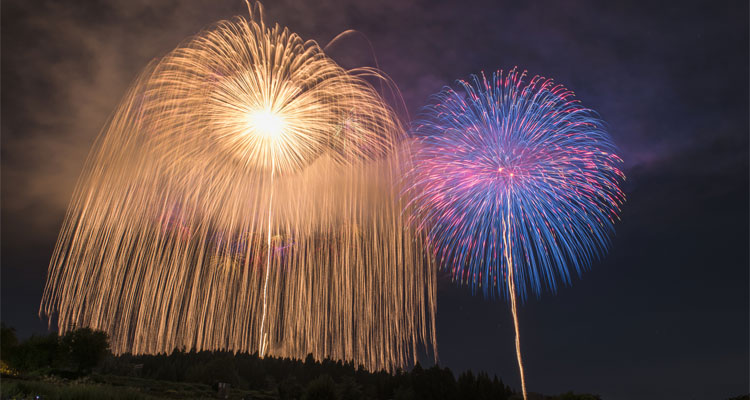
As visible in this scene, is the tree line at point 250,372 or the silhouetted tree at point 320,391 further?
the tree line at point 250,372

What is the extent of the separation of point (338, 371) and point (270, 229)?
1183 centimetres

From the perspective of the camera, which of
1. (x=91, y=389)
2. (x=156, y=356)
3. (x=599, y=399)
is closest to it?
(x=91, y=389)

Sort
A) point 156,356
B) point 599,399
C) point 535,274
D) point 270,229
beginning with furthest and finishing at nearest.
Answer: point 156,356 < point 270,229 < point 535,274 < point 599,399

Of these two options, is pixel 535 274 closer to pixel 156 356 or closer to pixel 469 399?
pixel 469 399

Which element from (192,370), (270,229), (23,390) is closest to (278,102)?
(270,229)

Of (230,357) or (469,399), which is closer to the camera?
(469,399)

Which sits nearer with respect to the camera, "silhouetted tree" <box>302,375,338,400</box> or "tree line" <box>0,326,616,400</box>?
"silhouetted tree" <box>302,375,338,400</box>

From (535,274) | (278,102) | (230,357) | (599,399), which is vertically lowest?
(599,399)

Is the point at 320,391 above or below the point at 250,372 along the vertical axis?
below

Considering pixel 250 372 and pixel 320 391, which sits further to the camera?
pixel 250 372

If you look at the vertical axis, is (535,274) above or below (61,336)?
above

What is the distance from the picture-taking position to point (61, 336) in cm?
3416

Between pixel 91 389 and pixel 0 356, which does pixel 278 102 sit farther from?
pixel 0 356

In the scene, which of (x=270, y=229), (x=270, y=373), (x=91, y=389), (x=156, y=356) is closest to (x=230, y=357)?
(x=270, y=373)
